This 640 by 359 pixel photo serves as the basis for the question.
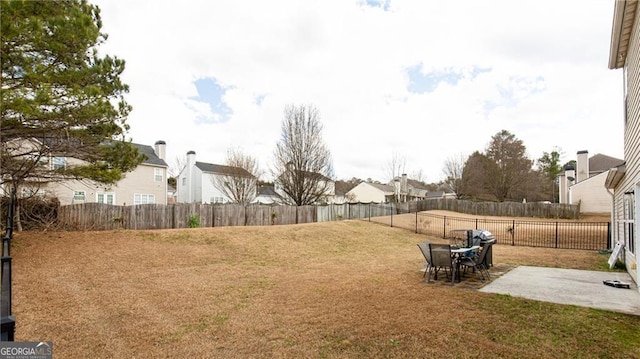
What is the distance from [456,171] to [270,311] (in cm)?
4669

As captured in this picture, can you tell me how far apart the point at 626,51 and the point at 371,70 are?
901cm

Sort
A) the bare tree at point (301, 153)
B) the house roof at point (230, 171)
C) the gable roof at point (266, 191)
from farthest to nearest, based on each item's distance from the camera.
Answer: the gable roof at point (266, 191)
the house roof at point (230, 171)
the bare tree at point (301, 153)

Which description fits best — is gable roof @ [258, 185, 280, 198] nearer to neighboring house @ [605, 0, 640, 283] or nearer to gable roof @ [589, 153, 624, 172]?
neighboring house @ [605, 0, 640, 283]

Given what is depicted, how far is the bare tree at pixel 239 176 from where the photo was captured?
93.8ft

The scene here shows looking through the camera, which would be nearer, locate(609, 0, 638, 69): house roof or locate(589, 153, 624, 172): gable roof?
locate(609, 0, 638, 69): house roof

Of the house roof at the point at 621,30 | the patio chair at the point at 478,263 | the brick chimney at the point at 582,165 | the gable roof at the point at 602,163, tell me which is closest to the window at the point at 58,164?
the patio chair at the point at 478,263

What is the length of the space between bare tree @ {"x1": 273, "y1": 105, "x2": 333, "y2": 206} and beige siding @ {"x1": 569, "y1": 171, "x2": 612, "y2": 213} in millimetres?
23450

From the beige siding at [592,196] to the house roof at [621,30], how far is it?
2480cm

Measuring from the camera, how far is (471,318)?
5.02 metres

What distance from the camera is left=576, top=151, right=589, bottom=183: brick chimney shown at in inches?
1248

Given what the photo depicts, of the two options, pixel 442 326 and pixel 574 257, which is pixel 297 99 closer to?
pixel 574 257

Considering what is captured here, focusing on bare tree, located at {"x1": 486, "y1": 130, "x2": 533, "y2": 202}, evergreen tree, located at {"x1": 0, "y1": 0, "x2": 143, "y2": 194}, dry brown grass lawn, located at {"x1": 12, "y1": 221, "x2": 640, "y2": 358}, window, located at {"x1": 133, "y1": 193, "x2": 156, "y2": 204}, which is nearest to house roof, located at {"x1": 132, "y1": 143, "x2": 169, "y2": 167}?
window, located at {"x1": 133, "y1": 193, "x2": 156, "y2": 204}

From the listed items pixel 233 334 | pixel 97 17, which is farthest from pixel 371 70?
pixel 233 334

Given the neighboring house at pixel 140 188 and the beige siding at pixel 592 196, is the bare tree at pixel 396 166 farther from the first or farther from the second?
the neighboring house at pixel 140 188
